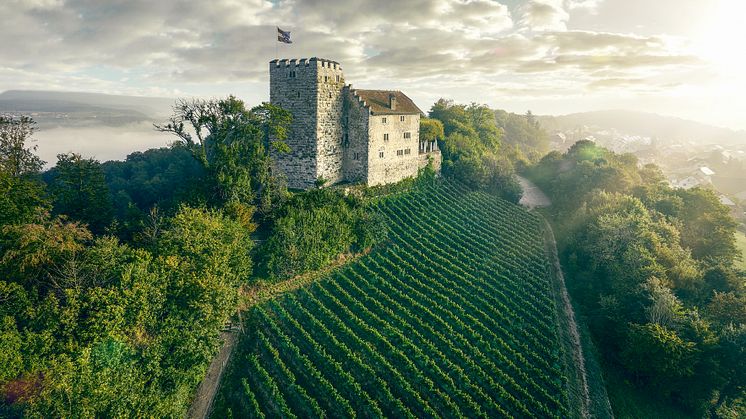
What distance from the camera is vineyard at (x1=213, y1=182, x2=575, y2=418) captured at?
24.5m

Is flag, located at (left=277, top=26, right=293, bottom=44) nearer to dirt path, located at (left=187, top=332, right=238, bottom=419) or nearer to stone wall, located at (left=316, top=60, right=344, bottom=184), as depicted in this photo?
stone wall, located at (left=316, top=60, right=344, bottom=184)

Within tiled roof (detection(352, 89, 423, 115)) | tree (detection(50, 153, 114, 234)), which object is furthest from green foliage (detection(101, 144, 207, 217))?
tiled roof (detection(352, 89, 423, 115))

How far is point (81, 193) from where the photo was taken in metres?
35.7

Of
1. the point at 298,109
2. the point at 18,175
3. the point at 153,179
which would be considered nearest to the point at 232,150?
the point at 298,109

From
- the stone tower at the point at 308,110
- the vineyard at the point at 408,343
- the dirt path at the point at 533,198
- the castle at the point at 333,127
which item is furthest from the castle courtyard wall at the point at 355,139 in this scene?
the dirt path at the point at 533,198

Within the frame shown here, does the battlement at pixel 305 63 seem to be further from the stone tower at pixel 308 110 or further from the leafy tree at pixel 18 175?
the leafy tree at pixel 18 175

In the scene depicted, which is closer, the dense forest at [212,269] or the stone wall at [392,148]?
the dense forest at [212,269]

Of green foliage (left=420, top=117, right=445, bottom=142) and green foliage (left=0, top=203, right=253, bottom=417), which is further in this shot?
green foliage (left=420, top=117, right=445, bottom=142)

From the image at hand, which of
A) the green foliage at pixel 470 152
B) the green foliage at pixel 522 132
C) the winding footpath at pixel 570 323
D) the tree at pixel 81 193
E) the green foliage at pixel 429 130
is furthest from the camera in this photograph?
the green foliage at pixel 522 132

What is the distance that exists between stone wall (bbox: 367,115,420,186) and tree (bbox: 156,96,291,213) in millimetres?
13643

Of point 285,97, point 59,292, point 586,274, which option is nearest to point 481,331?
point 586,274

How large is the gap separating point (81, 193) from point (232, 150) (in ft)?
50.5

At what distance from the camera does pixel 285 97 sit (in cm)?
4456

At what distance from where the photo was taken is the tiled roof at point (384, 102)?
157 feet
